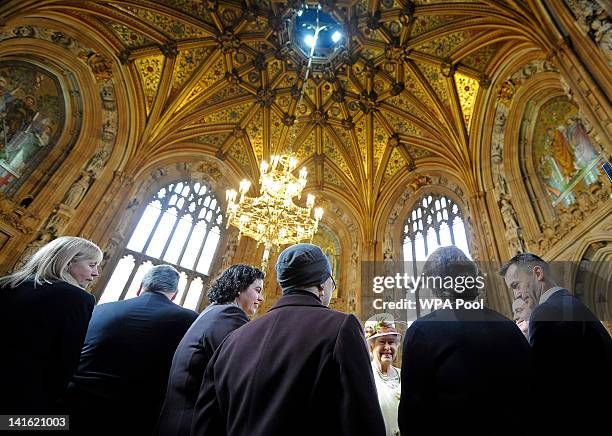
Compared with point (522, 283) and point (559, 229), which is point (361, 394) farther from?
point (559, 229)

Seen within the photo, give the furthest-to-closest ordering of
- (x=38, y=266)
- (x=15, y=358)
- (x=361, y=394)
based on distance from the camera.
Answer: (x=38, y=266) < (x=15, y=358) < (x=361, y=394)

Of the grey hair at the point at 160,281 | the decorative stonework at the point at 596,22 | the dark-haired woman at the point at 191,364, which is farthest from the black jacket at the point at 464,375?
the decorative stonework at the point at 596,22

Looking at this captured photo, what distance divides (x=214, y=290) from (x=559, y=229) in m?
7.89

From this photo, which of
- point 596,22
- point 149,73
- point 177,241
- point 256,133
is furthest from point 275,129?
point 596,22

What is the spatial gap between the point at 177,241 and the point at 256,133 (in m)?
5.59

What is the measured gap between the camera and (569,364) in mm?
1575

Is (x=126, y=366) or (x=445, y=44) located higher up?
(x=445, y=44)

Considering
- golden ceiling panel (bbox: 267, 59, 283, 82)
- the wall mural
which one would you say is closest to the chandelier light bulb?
golden ceiling panel (bbox: 267, 59, 283, 82)

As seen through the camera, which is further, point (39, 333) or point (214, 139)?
point (214, 139)

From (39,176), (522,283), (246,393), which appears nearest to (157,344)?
(246,393)

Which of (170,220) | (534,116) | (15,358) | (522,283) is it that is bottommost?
(15,358)

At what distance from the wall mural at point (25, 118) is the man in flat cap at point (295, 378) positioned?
382 inches

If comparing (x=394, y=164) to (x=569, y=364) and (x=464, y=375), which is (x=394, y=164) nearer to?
(x=569, y=364)

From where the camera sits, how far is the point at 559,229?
279 inches
